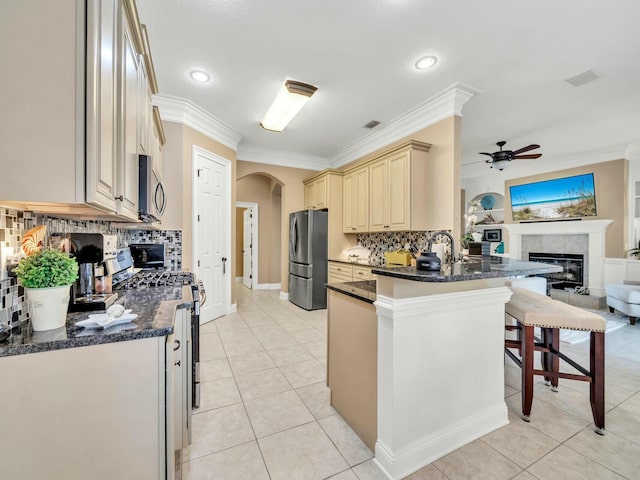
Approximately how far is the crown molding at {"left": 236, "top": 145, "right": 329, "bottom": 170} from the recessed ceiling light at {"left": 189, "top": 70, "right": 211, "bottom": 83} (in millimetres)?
1973

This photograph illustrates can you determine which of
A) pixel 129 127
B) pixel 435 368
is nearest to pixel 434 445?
pixel 435 368

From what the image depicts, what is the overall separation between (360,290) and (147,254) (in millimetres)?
2710

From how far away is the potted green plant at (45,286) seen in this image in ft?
3.20

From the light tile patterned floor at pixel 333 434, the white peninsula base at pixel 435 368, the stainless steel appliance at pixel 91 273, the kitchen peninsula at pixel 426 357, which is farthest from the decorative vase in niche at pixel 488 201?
the stainless steel appliance at pixel 91 273

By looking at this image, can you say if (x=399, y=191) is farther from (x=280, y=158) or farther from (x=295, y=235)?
(x=280, y=158)

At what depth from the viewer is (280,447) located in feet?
5.37

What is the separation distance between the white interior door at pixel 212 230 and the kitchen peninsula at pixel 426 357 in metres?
2.67

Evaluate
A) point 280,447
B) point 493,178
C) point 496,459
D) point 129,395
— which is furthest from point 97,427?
point 493,178

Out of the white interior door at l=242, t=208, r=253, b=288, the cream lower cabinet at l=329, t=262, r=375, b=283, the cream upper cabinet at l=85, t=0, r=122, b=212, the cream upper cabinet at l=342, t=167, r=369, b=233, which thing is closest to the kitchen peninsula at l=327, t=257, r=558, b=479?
the cream upper cabinet at l=85, t=0, r=122, b=212

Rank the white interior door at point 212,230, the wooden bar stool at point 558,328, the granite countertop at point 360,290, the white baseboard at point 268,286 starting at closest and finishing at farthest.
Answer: the granite countertop at point 360,290 < the wooden bar stool at point 558,328 < the white interior door at point 212,230 < the white baseboard at point 268,286

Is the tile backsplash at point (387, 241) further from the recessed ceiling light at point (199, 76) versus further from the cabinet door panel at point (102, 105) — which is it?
the cabinet door panel at point (102, 105)

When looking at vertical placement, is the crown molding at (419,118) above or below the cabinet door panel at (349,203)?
above

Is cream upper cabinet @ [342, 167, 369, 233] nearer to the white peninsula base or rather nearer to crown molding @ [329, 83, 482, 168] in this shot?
crown molding @ [329, 83, 482, 168]

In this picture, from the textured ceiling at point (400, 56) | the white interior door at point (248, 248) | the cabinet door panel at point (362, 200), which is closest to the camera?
the textured ceiling at point (400, 56)
